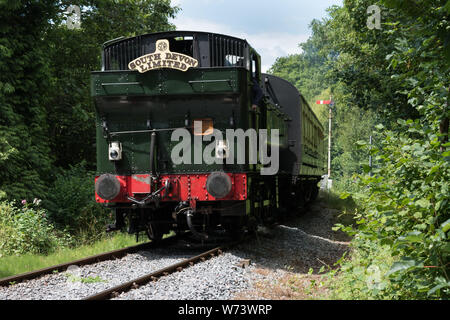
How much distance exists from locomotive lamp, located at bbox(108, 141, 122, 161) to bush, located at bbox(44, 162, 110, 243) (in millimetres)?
2897

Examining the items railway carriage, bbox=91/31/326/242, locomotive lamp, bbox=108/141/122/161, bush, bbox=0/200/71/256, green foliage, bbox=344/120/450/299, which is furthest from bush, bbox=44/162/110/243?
green foliage, bbox=344/120/450/299

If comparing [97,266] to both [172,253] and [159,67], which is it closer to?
[172,253]

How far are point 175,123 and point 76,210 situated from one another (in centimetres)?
482

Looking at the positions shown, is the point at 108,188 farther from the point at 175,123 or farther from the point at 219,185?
the point at 219,185

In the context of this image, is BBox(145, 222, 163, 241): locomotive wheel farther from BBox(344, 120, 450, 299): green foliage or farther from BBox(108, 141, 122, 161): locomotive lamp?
BBox(344, 120, 450, 299): green foliage

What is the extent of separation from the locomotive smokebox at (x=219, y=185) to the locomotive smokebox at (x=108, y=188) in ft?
5.17

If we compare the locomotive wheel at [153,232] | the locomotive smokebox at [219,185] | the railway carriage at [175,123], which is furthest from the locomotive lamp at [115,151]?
the locomotive smokebox at [219,185]

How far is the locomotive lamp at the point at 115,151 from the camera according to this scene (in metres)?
8.13

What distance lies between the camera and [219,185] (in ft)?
25.2

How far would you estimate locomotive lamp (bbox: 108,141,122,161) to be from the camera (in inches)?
320

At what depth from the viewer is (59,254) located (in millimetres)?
8172

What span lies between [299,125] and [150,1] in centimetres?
1046

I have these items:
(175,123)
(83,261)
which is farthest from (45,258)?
(175,123)
